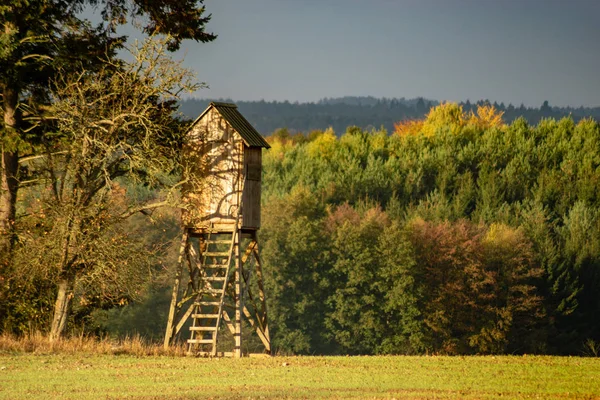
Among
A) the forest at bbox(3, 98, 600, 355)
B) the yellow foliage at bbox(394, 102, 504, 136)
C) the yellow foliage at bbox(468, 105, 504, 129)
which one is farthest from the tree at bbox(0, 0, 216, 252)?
the yellow foliage at bbox(468, 105, 504, 129)

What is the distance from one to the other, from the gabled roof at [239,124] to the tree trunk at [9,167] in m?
5.03

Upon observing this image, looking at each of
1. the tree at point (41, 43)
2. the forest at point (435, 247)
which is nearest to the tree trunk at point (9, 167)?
the tree at point (41, 43)

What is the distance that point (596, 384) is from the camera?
20859mm

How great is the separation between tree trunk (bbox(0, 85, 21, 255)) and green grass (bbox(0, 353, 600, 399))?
19.9 ft

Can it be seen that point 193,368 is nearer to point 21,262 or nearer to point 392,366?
point 392,366

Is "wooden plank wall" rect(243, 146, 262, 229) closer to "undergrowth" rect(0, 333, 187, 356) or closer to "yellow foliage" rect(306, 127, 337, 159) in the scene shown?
"undergrowth" rect(0, 333, 187, 356)

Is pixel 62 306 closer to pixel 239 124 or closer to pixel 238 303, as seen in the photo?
pixel 238 303

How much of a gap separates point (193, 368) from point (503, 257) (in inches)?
1855

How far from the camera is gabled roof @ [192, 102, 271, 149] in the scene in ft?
97.5

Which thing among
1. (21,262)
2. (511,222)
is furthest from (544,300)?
(21,262)

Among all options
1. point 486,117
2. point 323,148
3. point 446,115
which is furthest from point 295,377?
point 486,117

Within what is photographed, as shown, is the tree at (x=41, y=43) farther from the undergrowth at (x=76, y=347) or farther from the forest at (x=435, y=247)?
the forest at (x=435, y=247)

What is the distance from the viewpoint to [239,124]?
30281 mm

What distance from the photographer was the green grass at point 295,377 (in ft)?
62.8
